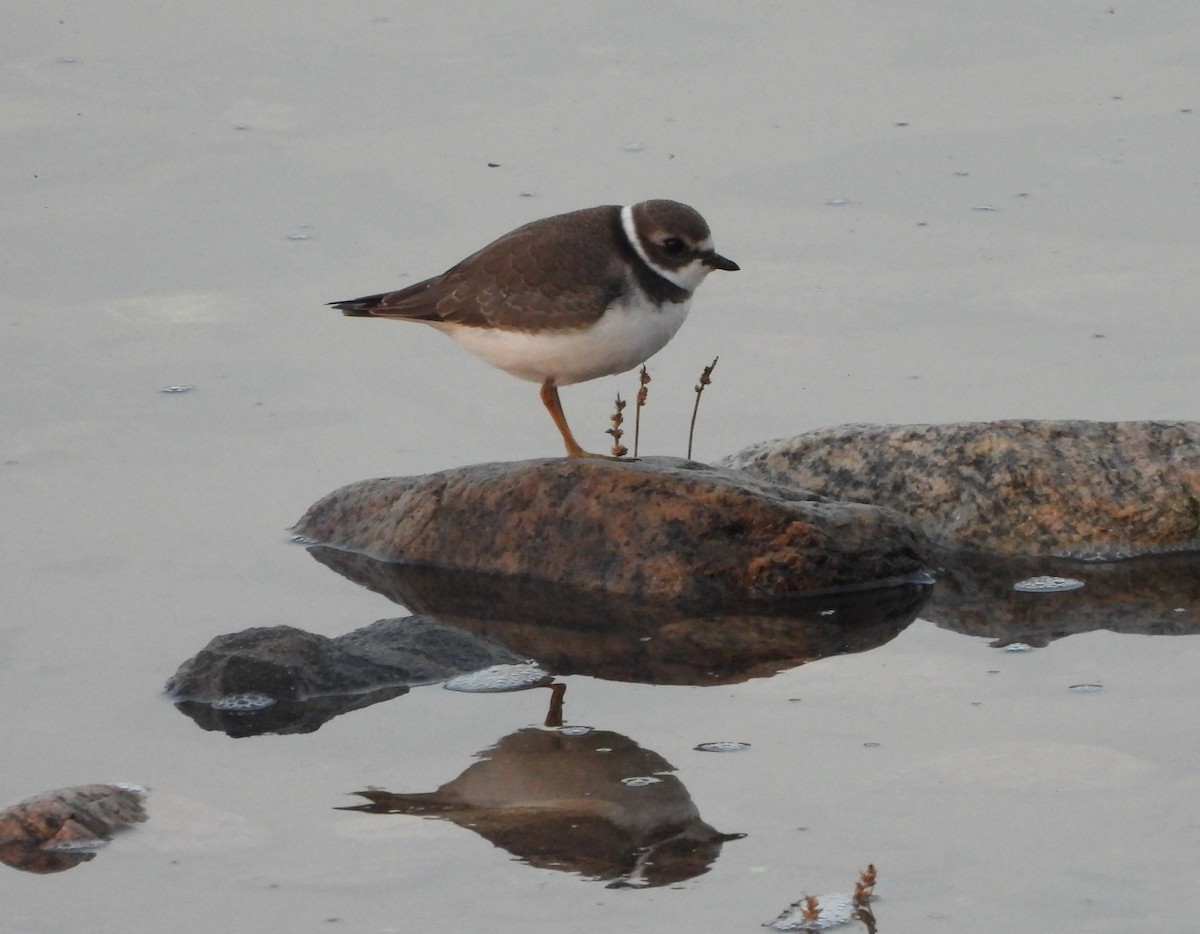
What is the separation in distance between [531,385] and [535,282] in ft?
6.18

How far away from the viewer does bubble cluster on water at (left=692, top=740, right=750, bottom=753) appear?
6289mm

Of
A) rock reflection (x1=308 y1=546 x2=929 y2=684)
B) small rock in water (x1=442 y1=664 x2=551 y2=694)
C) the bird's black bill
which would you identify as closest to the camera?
small rock in water (x1=442 y1=664 x2=551 y2=694)

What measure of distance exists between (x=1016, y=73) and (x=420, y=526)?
5.75 meters

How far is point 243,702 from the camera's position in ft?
22.0

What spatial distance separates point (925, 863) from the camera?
218 inches

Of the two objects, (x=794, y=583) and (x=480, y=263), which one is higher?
(x=480, y=263)

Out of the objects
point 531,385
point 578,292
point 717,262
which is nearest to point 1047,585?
point 717,262

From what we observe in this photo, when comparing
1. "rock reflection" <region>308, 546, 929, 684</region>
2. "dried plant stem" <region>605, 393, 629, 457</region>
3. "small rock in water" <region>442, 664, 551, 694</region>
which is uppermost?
"dried plant stem" <region>605, 393, 629, 457</region>

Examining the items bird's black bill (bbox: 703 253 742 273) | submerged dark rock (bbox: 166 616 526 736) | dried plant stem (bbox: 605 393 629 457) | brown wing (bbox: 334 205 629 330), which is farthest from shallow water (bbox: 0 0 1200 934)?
bird's black bill (bbox: 703 253 742 273)

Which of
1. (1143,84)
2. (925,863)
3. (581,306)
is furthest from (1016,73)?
(925,863)

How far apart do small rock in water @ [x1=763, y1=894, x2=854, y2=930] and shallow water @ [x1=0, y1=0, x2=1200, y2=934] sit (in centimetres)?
8

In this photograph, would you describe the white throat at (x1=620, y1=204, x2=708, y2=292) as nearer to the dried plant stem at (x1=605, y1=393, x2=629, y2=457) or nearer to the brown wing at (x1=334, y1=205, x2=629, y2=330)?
the brown wing at (x1=334, y1=205, x2=629, y2=330)

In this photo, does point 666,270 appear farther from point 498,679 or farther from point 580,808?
point 580,808

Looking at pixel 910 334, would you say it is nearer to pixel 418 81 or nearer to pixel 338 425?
pixel 338 425
